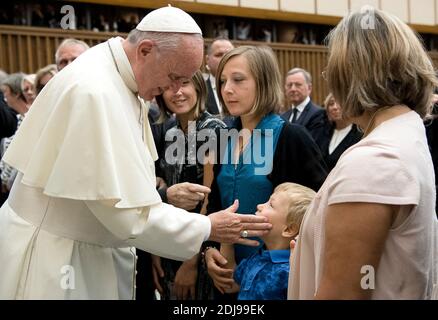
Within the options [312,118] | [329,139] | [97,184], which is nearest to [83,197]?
[97,184]

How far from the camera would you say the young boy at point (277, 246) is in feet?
7.57

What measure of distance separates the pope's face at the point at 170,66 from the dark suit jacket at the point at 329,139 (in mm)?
2204

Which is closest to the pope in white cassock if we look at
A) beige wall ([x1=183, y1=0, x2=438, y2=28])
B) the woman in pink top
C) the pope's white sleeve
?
the pope's white sleeve

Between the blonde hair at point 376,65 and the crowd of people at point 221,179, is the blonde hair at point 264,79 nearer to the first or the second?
the crowd of people at point 221,179

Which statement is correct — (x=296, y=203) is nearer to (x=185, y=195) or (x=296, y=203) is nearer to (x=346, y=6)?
(x=185, y=195)

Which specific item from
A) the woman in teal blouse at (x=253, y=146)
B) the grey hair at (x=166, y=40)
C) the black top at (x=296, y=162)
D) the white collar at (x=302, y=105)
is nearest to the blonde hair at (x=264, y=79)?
the woman in teal blouse at (x=253, y=146)

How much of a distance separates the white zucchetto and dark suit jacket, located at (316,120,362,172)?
222 centimetres

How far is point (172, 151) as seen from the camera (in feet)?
10.6

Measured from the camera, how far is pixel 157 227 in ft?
6.27
